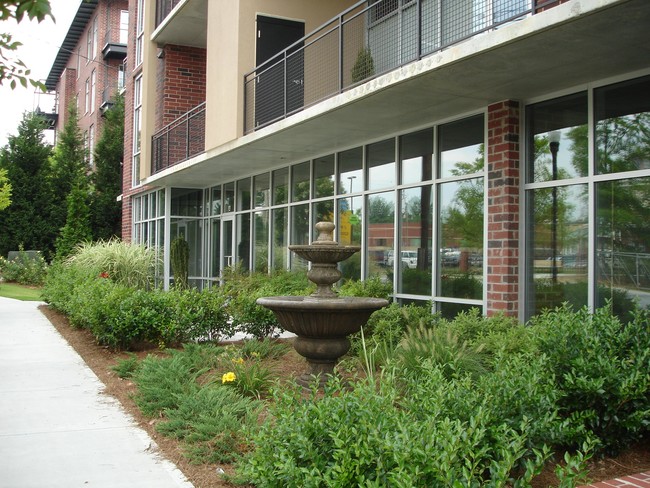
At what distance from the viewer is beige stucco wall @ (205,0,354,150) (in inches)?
460

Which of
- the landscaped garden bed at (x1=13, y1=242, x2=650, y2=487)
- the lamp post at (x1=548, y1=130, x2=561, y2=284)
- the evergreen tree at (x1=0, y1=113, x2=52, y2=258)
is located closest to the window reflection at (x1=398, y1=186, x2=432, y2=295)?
the landscaped garden bed at (x1=13, y1=242, x2=650, y2=487)

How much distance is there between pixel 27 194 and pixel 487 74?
2585 cm

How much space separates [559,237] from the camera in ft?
25.3

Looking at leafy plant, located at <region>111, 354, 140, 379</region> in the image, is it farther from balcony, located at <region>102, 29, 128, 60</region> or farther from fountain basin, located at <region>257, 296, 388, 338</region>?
balcony, located at <region>102, 29, 128, 60</region>

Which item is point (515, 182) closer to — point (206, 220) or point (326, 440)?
point (326, 440)

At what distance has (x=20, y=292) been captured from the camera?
20047 mm

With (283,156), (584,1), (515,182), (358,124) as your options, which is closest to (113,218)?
(283,156)

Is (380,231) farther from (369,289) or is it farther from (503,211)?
(503,211)

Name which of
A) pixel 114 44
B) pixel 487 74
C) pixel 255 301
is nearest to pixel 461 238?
pixel 487 74

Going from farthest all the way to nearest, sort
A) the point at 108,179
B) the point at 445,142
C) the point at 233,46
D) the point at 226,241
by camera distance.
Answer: the point at 108,179
the point at 226,241
the point at 233,46
the point at 445,142

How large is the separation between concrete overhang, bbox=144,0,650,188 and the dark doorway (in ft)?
2.14

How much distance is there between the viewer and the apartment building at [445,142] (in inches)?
268

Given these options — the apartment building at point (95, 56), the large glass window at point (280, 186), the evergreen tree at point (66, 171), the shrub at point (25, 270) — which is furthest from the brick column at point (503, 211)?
the apartment building at point (95, 56)

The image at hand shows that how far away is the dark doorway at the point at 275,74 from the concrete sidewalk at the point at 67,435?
5.45m
